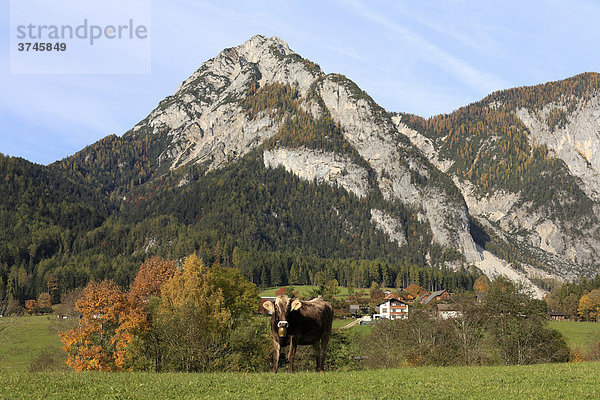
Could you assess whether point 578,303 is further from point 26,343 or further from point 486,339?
point 26,343

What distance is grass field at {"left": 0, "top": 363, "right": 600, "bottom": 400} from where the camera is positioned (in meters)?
18.4

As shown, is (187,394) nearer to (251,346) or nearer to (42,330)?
(251,346)

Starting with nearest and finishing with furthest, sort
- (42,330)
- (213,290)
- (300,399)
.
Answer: (300,399)
(213,290)
(42,330)

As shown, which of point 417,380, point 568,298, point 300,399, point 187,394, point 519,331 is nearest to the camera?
point 300,399

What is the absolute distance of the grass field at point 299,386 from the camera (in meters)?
18.4

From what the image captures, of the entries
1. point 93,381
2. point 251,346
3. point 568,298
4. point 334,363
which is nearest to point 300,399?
point 93,381

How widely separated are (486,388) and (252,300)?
211 feet

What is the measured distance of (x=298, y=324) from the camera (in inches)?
985

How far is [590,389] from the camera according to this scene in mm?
20578

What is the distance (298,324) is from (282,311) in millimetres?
1672

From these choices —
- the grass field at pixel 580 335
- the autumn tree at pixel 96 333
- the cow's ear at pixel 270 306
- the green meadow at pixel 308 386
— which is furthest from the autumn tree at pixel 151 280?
the grass field at pixel 580 335

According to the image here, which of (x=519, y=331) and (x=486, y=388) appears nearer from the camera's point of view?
(x=486, y=388)

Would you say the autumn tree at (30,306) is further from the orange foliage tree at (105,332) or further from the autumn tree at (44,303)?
the orange foliage tree at (105,332)

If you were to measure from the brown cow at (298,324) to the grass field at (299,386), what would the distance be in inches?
71.2
